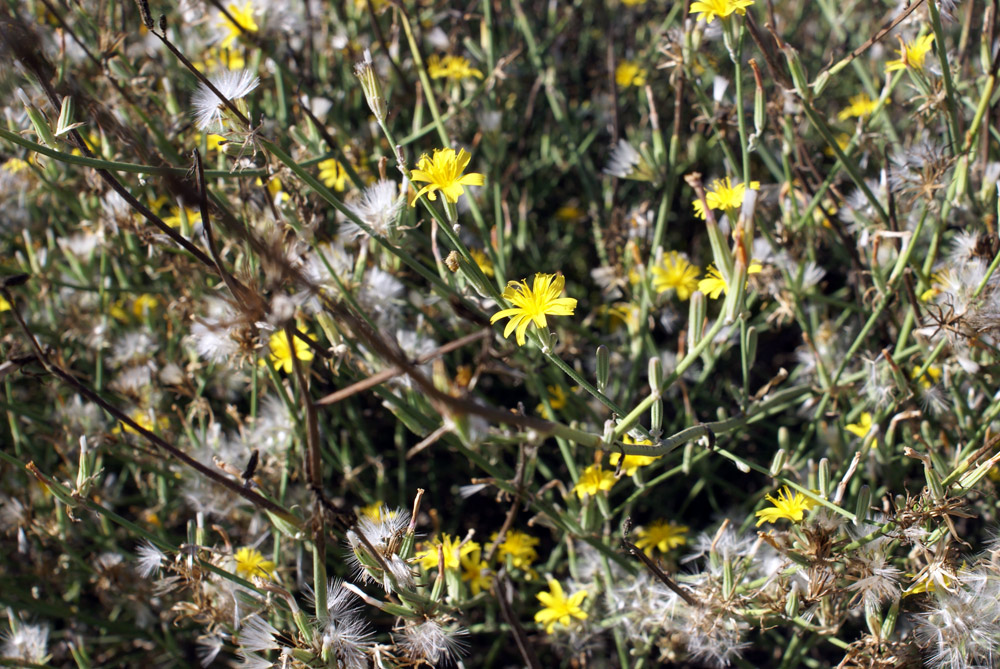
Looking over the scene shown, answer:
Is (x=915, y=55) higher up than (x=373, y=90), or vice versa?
(x=373, y=90)

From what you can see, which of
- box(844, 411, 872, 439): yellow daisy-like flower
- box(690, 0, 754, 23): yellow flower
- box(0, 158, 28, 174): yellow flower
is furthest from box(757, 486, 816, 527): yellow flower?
box(0, 158, 28, 174): yellow flower

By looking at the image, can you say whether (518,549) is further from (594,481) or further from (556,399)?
(556,399)

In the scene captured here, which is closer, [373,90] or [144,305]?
[373,90]

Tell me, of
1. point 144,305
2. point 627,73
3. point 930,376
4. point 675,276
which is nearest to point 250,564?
point 144,305

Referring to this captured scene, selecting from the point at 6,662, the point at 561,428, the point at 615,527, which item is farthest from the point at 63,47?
the point at 615,527

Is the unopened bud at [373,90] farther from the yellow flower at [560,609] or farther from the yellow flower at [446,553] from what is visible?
the yellow flower at [560,609]

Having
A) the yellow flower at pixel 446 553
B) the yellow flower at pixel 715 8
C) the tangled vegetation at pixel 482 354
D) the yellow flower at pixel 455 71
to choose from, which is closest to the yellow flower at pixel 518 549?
the tangled vegetation at pixel 482 354
